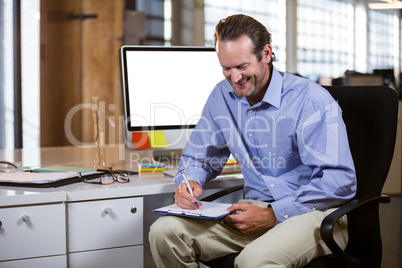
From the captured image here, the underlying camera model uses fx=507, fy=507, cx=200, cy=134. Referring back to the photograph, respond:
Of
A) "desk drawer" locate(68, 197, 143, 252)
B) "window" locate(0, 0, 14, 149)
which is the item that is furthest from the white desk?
"window" locate(0, 0, 14, 149)

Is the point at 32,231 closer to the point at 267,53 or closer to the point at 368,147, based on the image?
the point at 267,53

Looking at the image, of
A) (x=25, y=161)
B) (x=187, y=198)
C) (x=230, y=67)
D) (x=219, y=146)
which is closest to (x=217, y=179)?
(x=219, y=146)

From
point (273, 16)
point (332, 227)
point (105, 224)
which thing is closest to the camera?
point (332, 227)

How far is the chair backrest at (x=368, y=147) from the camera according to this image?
5.09 ft

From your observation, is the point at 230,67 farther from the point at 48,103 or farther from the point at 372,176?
the point at 48,103

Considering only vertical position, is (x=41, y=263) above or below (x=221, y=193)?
below

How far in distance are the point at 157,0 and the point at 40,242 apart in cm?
542

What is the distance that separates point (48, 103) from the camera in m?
6.01

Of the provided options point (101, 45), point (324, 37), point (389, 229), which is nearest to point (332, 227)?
point (389, 229)

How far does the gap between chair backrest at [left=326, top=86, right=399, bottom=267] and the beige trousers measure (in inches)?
2.3

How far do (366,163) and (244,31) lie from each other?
0.59m

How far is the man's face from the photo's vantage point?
163 cm

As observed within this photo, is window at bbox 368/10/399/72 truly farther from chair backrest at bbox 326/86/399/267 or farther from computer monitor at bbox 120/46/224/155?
chair backrest at bbox 326/86/399/267

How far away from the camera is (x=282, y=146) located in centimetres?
166
